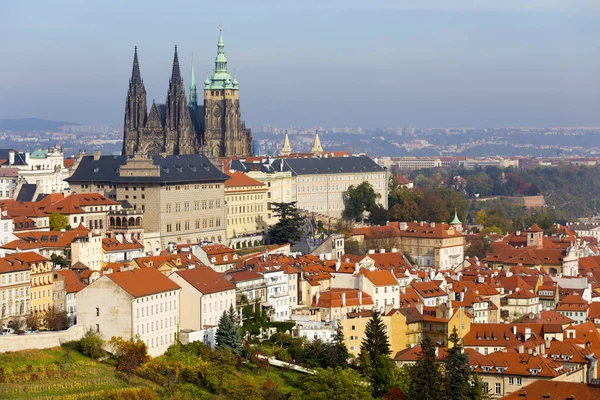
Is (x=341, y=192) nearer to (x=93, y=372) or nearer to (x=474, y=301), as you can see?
(x=474, y=301)

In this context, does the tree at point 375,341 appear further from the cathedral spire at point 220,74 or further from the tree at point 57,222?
the cathedral spire at point 220,74

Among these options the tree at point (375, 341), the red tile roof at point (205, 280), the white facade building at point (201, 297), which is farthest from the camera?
the tree at point (375, 341)

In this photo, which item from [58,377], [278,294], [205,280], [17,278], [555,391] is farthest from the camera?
[278,294]

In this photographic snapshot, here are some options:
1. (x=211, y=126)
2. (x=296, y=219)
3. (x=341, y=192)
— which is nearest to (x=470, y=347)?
(x=296, y=219)

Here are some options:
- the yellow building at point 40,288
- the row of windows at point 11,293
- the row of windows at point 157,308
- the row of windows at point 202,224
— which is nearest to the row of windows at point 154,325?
the row of windows at point 157,308

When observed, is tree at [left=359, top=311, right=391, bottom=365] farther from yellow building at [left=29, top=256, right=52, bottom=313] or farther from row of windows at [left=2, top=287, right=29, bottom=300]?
row of windows at [left=2, top=287, right=29, bottom=300]

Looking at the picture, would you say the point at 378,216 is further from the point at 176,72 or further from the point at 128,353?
the point at 128,353

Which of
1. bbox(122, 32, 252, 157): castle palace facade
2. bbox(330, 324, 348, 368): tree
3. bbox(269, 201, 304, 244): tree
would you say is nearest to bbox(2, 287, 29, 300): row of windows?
bbox(330, 324, 348, 368): tree

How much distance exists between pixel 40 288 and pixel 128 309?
688 centimetres

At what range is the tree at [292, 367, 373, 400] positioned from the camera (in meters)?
60.2

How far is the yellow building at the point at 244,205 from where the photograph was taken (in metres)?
105

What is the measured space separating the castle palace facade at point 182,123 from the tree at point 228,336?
65949 millimetres

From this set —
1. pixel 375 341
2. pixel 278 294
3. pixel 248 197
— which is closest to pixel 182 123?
pixel 248 197

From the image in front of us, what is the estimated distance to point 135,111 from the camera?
440 ft
